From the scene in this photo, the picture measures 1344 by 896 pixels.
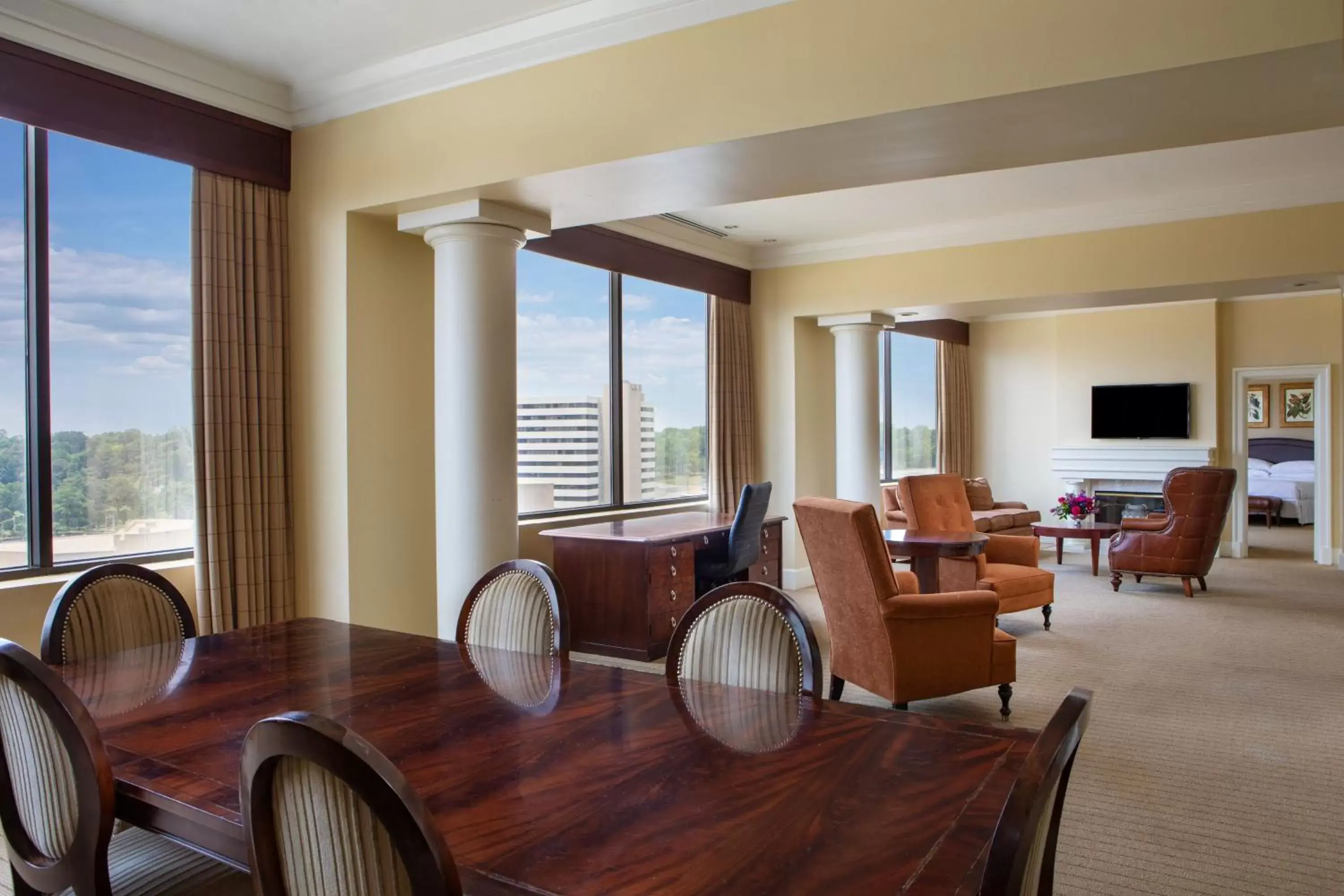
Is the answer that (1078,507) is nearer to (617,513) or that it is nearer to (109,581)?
(617,513)

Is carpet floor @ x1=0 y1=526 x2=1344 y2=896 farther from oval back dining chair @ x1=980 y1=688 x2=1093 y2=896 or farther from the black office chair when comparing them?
oval back dining chair @ x1=980 y1=688 x2=1093 y2=896

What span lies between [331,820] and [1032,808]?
0.83 m


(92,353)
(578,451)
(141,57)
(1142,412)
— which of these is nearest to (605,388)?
(578,451)

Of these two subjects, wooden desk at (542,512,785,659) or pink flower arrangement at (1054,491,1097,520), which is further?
pink flower arrangement at (1054,491,1097,520)

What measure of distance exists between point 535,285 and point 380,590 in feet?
7.94

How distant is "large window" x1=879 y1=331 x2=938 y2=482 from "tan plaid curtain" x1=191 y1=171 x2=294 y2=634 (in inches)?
293

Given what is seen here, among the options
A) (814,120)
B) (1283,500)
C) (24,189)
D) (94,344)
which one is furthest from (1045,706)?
(1283,500)

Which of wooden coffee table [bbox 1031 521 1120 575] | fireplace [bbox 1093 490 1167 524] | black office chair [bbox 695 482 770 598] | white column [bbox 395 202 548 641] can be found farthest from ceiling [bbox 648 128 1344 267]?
fireplace [bbox 1093 490 1167 524]

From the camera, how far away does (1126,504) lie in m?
10.2

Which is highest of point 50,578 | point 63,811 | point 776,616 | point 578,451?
point 578,451

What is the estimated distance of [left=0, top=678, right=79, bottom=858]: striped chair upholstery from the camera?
1553 mm

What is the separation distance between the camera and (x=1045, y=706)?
167 inches

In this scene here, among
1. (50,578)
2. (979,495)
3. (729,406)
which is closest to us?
(50,578)

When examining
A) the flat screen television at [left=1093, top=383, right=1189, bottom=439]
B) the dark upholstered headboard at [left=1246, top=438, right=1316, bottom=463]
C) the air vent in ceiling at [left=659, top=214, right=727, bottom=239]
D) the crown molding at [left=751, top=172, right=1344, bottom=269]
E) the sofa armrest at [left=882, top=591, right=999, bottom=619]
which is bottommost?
the sofa armrest at [left=882, top=591, right=999, bottom=619]
